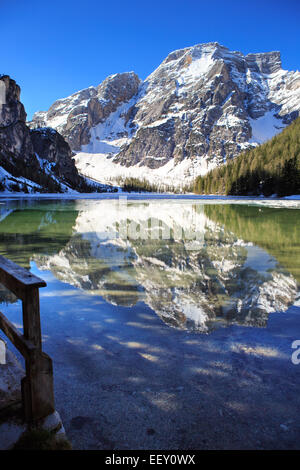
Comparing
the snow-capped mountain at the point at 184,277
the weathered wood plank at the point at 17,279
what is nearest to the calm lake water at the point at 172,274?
the snow-capped mountain at the point at 184,277

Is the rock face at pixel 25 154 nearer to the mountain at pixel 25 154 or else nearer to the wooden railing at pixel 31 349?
the mountain at pixel 25 154

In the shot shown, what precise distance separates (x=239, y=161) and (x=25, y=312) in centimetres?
11048

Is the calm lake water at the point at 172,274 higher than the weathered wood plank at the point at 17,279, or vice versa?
the weathered wood plank at the point at 17,279

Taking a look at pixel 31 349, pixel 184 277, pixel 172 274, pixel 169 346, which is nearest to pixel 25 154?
pixel 172 274

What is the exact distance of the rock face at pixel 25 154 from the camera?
12365cm

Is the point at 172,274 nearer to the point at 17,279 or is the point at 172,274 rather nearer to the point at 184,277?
the point at 184,277

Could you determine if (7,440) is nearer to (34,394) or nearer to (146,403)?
(34,394)

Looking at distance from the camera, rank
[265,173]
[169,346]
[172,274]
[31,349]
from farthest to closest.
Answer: [265,173], [172,274], [169,346], [31,349]

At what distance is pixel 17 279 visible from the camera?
2170 mm

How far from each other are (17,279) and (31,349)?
51 centimetres

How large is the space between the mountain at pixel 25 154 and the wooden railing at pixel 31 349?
109 m

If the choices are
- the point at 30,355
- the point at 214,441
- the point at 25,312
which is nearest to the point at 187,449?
the point at 214,441

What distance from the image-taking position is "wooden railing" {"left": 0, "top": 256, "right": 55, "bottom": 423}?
7.04ft

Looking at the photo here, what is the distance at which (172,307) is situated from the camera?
205 inches
